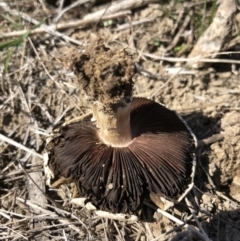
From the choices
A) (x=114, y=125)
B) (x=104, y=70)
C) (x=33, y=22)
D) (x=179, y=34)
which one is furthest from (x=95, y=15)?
(x=104, y=70)

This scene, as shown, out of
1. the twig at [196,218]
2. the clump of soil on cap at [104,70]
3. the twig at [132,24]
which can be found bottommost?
Answer: the twig at [196,218]

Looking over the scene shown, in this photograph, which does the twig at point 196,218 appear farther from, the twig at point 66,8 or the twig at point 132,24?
the twig at point 66,8

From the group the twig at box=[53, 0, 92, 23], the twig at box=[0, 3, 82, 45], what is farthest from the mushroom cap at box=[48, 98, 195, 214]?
the twig at box=[53, 0, 92, 23]

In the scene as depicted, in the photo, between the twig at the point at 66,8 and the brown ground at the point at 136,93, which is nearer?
the brown ground at the point at 136,93

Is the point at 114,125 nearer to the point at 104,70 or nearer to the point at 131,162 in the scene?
the point at 131,162

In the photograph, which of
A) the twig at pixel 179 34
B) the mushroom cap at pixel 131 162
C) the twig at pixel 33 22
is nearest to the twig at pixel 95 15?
the twig at pixel 33 22

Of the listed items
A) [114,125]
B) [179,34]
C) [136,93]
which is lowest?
[114,125]

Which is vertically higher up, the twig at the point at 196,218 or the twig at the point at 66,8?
the twig at the point at 66,8
